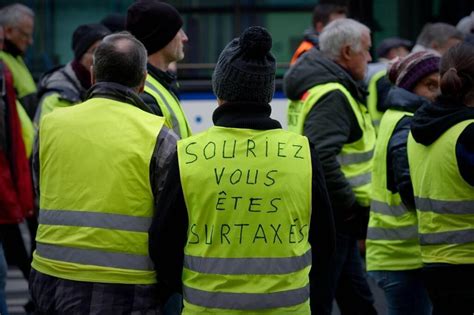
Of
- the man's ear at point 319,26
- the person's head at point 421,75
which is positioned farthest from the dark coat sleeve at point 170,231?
the man's ear at point 319,26

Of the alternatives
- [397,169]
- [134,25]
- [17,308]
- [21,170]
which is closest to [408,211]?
[397,169]

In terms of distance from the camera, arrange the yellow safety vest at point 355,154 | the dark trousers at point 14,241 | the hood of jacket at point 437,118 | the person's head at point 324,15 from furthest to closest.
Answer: the person's head at point 324,15 → the dark trousers at point 14,241 → the yellow safety vest at point 355,154 → the hood of jacket at point 437,118

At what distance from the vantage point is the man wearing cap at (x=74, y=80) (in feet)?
25.2

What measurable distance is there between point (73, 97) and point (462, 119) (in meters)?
3.27

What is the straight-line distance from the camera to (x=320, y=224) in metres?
4.41

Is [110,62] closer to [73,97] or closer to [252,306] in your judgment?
[252,306]

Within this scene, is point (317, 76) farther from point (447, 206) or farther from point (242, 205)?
point (242, 205)

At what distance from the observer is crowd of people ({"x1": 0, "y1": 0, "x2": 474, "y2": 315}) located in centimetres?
420

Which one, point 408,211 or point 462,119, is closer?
point 462,119

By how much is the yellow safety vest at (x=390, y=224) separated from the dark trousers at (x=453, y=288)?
70 centimetres

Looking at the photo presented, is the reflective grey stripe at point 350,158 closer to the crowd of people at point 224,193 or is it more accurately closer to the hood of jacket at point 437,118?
the crowd of people at point 224,193

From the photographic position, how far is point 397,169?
566 centimetres

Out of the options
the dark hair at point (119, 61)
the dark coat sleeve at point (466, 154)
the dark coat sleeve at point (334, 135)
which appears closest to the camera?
the dark hair at point (119, 61)

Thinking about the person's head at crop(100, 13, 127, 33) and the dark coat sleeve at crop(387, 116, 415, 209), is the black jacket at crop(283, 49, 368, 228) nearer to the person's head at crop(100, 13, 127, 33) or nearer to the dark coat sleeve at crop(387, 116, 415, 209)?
the dark coat sleeve at crop(387, 116, 415, 209)
